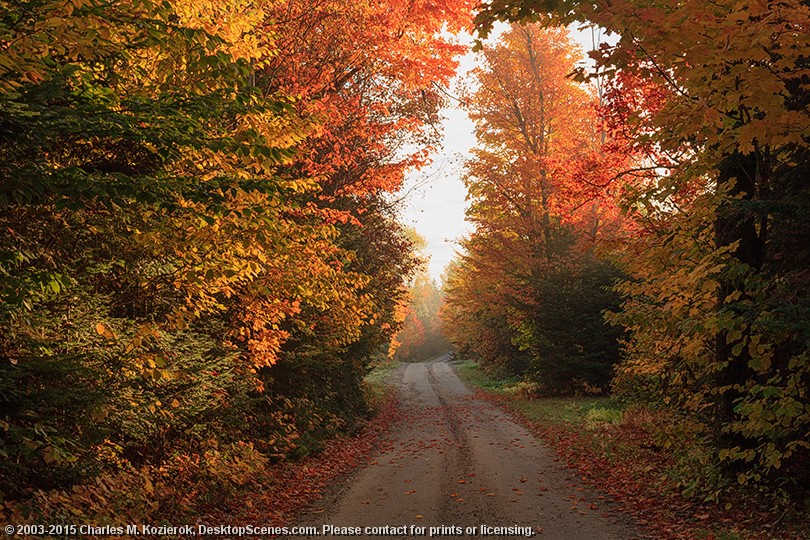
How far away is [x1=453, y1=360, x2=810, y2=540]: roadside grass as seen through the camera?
25.4 feet

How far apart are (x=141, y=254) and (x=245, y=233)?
1.64 meters

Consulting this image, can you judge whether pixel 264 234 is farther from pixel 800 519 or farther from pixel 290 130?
pixel 800 519

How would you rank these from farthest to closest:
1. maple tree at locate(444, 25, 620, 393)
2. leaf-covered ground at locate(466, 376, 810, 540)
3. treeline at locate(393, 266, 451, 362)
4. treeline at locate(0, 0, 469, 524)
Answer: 1. treeline at locate(393, 266, 451, 362)
2. maple tree at locate(444, 25, 620, 393)
3. leaf-covered ground at locate(466, 376, 810, 540)
4. treeline at locate(0, 0, 469, 524)

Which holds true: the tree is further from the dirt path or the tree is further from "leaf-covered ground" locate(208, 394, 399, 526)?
"leaf-covered ground" locate(208, 394, 399, 526)

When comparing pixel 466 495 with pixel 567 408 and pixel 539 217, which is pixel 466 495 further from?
pixel 539 217

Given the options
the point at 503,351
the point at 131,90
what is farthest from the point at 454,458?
the point at 503,351

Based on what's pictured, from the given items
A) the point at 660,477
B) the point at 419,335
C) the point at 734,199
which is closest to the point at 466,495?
the point at 660,477

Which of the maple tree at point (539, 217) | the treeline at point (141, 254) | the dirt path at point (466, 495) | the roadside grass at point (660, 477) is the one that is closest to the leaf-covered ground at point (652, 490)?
the roadside grass at point (660, 477)

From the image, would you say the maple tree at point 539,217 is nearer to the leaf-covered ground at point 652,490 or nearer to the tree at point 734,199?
the leaf-covered ground at point 652,490

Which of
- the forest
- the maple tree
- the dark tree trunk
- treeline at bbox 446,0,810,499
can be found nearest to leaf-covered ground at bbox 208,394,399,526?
the forest

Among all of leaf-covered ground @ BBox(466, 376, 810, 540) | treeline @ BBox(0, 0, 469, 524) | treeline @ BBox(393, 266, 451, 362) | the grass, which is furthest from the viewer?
treeline @ BBox(393, 266, 451, 362)

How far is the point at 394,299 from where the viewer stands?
2466 centimetres

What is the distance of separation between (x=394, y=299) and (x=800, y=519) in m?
18.2

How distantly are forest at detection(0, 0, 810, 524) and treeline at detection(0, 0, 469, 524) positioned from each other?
44 millimetres
